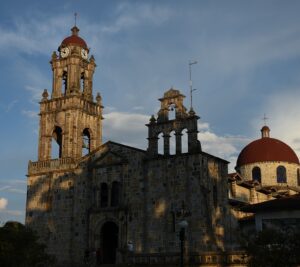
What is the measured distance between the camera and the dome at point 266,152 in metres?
62.6

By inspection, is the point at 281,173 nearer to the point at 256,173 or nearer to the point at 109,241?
the point at 256,173

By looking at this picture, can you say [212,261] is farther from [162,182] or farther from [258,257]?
[162,182]

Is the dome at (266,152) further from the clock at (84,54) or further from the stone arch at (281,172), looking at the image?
the clock at (84,54)

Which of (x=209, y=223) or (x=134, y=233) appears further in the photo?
(x=134, y=233)

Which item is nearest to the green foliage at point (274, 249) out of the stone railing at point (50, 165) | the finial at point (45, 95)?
the stone railing at point (50, 165)

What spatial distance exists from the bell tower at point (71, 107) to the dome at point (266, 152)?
66.8 feet

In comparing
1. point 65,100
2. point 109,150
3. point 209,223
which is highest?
point 65,100

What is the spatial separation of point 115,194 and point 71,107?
9471 mm

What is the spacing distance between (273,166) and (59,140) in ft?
82.8

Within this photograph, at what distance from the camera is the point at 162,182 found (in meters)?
42.8

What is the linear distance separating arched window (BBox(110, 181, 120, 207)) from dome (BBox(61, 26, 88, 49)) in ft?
48.9

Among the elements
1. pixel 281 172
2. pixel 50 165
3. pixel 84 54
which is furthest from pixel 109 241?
pixel 281 172

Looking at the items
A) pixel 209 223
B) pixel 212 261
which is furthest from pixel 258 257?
pixel 209 223

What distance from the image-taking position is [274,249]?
2459 centimetres
